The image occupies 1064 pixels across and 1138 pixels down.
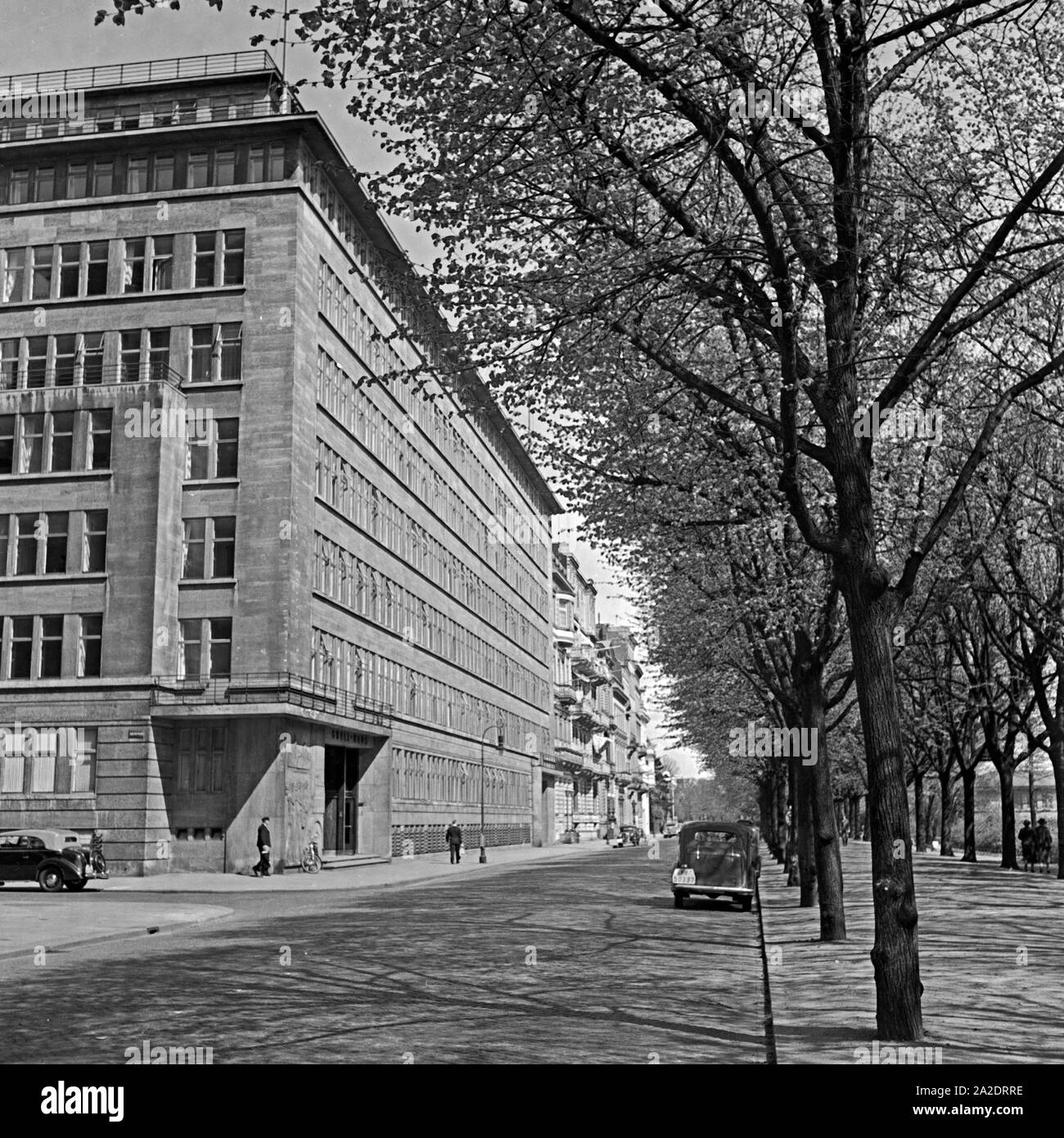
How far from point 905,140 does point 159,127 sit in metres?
39.7

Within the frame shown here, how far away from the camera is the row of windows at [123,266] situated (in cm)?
4869

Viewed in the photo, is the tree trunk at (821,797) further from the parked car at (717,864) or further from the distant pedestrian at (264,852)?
the distant pedestrian at (264,852)

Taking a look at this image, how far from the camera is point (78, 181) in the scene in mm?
50188

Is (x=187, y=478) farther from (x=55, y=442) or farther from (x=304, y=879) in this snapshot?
(x=304, y=879)

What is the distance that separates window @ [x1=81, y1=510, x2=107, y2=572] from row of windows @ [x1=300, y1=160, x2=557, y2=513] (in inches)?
465

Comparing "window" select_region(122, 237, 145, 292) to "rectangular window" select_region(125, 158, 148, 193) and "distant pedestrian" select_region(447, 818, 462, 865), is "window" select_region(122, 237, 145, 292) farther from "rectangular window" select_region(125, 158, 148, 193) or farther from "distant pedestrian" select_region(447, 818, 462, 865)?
"distant pedestrian" select_region(447, 818, 462, 865)

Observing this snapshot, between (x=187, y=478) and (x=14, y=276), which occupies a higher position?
(x=14, y=276)

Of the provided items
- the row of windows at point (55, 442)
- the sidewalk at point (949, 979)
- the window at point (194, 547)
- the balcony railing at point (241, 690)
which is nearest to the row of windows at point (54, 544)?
the row of windows at point (55, 442)

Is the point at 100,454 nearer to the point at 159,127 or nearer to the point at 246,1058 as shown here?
the point at 159,127

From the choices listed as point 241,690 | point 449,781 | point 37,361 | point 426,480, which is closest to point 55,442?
point 37,361

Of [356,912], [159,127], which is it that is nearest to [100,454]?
[159,127]

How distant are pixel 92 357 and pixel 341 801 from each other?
65.3 feet

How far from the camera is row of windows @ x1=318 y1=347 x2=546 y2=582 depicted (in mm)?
52500

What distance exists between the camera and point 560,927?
23.9 metres
